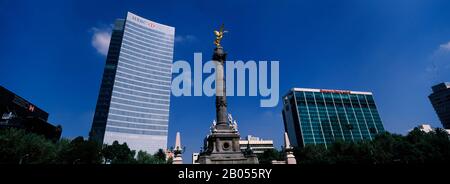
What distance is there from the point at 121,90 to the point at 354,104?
421ft

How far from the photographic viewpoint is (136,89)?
132 m

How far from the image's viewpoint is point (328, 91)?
141 meters

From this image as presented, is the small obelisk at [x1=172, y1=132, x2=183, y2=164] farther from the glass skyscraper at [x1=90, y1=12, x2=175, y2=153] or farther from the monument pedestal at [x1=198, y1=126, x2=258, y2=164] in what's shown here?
the glass skyscraper at [x1=90, y1=12, x2=175, y2=153]

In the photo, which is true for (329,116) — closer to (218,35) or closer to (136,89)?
(136,89)

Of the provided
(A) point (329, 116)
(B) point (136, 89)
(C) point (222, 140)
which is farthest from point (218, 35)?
(A) point (329, 116)

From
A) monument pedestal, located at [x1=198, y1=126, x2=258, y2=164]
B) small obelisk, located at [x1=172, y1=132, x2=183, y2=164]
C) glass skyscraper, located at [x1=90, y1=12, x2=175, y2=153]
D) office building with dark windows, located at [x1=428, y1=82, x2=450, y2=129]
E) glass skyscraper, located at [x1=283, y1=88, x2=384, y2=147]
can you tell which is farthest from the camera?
office building with dark windows, located at [x1=428, y1=82, x2=450, y2=129]

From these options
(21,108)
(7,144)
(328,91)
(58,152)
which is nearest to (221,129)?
(7,144)

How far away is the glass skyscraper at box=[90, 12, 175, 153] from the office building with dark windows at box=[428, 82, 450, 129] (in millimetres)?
180006

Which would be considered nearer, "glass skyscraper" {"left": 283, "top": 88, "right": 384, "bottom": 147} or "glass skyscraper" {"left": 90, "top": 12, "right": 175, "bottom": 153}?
"glass skyscraper" {"left": 90, "top": 12, "right": 175, "bottom": 153}

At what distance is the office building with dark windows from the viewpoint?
16088 centimetres

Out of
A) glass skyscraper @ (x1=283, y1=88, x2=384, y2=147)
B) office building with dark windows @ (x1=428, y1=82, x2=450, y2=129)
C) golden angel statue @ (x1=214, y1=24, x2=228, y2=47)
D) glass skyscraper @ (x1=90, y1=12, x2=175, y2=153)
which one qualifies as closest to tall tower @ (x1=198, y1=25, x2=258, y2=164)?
golden angel statue @ (x1=214, y1=24, x2=228, y2=47)

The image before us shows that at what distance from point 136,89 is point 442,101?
19727 cm

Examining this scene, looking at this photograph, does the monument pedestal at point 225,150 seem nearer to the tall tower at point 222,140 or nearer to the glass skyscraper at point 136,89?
the tall tower at point 222,140
